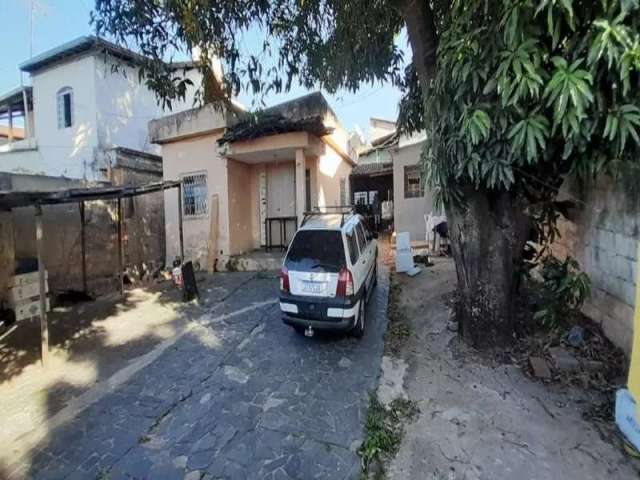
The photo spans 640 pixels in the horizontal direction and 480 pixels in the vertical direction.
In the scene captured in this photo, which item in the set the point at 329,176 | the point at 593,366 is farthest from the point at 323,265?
the point at 329,176

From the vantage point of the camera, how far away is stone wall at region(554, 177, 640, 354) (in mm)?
3958

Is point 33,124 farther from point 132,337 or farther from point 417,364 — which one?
point 417,364

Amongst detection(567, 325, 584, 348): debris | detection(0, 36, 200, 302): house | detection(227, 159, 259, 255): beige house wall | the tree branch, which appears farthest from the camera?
detection(227, 159, 259, 255): beige house wall

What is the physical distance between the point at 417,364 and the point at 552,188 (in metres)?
2.98

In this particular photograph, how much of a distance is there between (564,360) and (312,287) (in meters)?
3.35

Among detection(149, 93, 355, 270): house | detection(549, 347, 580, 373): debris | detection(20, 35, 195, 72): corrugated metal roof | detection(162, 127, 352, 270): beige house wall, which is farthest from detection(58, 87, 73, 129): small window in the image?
detection(549, 347, 580, 373): debris

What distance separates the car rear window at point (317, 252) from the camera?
203 inches

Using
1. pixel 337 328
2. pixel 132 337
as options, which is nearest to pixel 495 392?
pixel 337 328

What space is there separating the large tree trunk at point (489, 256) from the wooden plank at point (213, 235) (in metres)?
7.39

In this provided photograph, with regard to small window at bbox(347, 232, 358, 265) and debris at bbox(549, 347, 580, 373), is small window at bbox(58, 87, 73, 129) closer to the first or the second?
small window at bbox(347, 232, 358, 265)

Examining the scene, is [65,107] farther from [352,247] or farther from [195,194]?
[352,247]

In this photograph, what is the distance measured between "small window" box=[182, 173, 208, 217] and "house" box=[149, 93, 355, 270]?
0.03 metres

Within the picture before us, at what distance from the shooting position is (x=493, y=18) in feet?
10.4

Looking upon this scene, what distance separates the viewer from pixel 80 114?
13594mm
